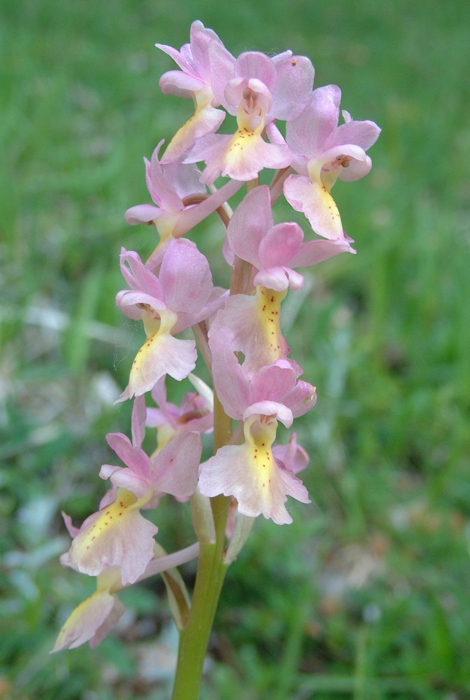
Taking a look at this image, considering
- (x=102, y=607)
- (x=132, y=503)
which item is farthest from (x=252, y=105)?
(x=102, y=607)

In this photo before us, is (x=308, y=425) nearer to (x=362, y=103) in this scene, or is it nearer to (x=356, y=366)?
(x=356, y=366)

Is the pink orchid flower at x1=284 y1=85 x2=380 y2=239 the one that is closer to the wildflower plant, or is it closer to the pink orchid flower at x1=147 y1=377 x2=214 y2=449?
the wildflower plant

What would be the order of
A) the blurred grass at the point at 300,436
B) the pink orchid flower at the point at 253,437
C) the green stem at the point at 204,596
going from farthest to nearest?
the blurred grass at the point at 300,436, the green stem at the point at 204,596, the pink orchid flower at the point at 253,437

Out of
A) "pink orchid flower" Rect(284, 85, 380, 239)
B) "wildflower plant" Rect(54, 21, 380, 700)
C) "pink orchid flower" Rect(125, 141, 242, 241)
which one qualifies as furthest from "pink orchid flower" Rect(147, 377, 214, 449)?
"pink orchid flower" Rect(284, 85, 380, 239)

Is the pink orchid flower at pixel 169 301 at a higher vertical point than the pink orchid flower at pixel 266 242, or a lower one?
lower

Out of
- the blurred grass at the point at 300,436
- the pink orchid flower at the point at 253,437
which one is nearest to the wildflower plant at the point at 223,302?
the pink orchid flower at the point at 253,437

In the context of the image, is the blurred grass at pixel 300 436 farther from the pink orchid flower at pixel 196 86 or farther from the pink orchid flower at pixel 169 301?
the pink orchid flower at pixel 196 86

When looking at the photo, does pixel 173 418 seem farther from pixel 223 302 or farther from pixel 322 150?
pixel 322 150

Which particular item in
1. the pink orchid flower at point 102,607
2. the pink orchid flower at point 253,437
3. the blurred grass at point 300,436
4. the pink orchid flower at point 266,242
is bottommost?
the blurred grass at point 300,436
